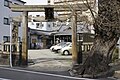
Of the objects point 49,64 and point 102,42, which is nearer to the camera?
point 102,42

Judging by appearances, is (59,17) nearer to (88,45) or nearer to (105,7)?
(88,45)

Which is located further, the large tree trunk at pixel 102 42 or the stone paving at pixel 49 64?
the stone paving at pixel 49 64

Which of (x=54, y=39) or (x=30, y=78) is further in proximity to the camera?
(x=54, y=39)

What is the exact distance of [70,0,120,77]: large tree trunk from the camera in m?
12.3

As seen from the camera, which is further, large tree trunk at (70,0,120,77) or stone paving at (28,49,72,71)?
stone paving at (28,49,72,71)

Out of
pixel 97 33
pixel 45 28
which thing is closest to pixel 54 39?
pixel 45 28

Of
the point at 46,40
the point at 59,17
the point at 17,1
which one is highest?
the point at 17,1

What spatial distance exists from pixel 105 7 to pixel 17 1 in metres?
33.9

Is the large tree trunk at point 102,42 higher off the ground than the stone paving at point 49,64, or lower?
higher

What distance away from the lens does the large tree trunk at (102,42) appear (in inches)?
484

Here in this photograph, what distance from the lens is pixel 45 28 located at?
65062 mm

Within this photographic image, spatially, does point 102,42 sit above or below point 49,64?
above

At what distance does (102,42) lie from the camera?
1339 centimetres

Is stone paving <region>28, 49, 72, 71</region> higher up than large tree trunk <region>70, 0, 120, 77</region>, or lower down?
lower down
